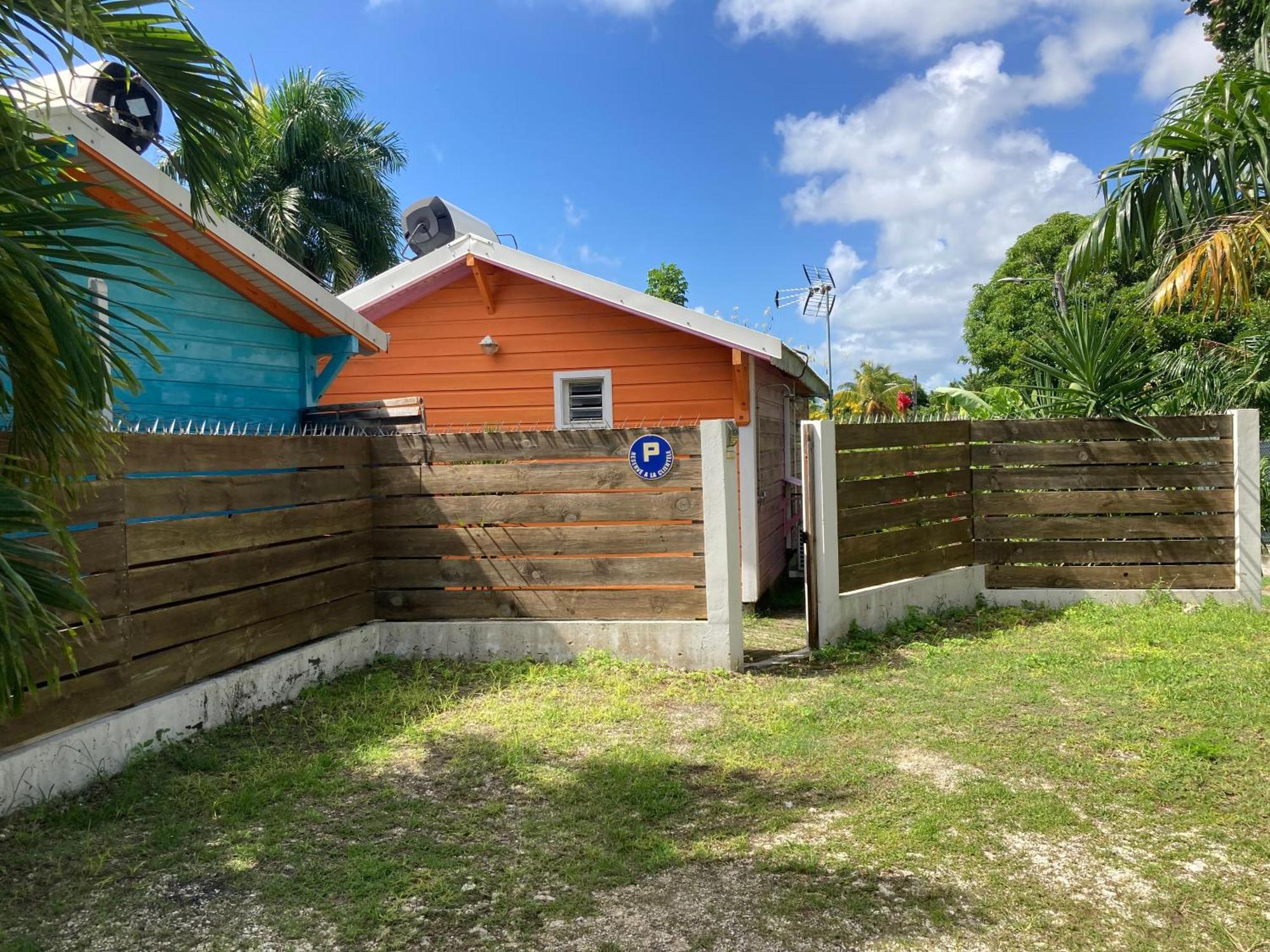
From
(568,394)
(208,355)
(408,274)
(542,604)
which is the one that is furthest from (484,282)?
(542,604)

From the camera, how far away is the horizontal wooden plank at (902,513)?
7648mm

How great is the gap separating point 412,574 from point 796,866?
443 centimetres

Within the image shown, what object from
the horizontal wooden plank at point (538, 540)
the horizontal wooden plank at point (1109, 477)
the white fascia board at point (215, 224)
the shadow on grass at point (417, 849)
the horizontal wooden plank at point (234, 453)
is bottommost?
the shadow on grass at point (417, 849)

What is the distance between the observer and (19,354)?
280 centimetres

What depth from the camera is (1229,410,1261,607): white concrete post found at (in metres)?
8.23

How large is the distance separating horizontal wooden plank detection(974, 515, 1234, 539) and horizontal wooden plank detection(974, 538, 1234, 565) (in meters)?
0.06

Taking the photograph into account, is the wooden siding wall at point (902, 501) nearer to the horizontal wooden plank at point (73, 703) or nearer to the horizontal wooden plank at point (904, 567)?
the horizontal wooden plank at point (904, 567)

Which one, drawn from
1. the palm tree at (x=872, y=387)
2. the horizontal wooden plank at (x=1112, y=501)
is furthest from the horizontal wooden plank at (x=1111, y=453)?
the palm tree at (x=872, y=387)

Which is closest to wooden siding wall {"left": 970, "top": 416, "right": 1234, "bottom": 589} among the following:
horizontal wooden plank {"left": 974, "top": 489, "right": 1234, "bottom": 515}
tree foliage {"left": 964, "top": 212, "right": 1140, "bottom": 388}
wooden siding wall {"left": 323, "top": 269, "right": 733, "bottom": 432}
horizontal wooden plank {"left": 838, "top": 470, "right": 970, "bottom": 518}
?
horizontal wooden plank {"left": 974, "top": 489, "right": 1234, "bottom": 515}

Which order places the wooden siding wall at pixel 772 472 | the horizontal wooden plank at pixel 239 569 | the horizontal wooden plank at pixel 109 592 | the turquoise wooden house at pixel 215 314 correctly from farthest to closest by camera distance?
the wooden siding wall at pixel 772 472 < the turquoise wooden house at pixel 215 314 < the horizontal wooden plank at pixel 239 569 < the horizontal wooden plank at pixel 109 592

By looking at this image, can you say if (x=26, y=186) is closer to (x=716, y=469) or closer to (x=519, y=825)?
(x=519, y=825)

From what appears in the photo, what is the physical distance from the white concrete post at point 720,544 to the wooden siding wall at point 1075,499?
2.23m

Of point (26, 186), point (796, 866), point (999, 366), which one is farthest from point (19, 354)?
point (999, 366)

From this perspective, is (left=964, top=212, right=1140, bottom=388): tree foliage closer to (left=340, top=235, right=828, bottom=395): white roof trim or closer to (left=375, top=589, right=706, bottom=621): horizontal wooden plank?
(left=340, top=235, right=828, bottom=395): white roof trim
